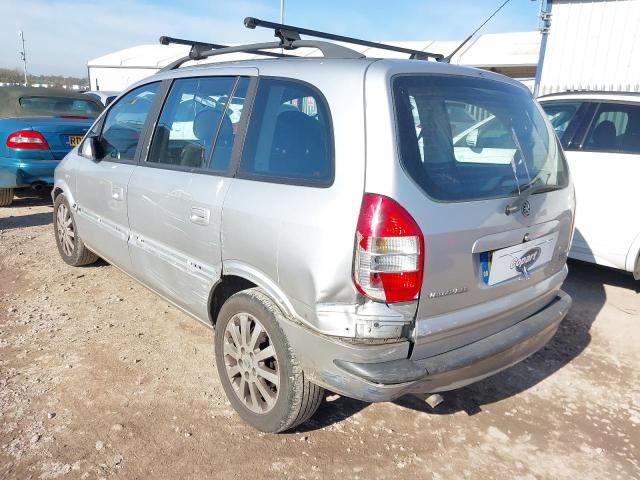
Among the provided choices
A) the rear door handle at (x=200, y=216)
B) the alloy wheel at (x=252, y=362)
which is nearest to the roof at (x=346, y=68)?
the rear door handle at (x=200, y=216)

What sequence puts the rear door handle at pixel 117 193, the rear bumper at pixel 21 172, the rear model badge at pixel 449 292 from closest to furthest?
the rear model badge at pixel 449 292
the rear door handle at pixel 117 193
the rear bumper at pixel 21 172

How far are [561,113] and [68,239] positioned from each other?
4.86 metres

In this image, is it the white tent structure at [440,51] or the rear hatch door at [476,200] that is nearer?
the rear hatch door at [476,200]

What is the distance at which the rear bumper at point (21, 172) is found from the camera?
610 cm

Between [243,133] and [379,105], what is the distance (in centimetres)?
81

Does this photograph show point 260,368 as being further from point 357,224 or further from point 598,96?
point 598,96

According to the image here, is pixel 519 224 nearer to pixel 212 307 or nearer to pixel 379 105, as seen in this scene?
pixel 379 105

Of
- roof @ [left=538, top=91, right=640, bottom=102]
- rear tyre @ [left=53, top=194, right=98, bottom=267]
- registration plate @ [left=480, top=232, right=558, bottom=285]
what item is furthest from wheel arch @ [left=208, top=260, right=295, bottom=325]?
roof @ [left=538, top=91, right=640, bottom=102]

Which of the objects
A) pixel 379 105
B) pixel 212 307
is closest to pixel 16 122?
pixel 212 307

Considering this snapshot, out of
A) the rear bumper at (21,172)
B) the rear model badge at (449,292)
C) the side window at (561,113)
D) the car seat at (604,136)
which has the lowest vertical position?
the rear bumper at (21,172)

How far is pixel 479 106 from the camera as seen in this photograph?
7.89 feet

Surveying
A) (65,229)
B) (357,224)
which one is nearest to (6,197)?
(65,229)

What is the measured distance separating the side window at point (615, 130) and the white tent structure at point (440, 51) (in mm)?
10621

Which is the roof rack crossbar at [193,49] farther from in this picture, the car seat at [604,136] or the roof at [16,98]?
the roof at [16,98]
